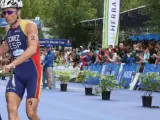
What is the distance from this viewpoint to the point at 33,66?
7.10 m

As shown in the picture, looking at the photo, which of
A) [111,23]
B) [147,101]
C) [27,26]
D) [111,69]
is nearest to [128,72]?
[111,69]

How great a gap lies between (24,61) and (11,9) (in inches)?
27.1

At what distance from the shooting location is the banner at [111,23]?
90.2ft

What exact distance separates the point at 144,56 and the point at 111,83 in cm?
595

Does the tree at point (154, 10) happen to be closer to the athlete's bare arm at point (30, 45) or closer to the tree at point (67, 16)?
the athlete's bare arm at point (30, 45)

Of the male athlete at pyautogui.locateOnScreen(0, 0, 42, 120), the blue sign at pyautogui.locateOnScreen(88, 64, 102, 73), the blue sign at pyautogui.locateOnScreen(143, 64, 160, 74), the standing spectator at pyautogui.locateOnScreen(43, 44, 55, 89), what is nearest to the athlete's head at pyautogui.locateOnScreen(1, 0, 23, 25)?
the male athlete at pyautogui.locateOnScreen(0, 0, 42, 120)

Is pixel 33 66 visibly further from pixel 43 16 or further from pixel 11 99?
pixel 43 16

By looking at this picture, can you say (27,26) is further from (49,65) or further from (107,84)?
(49,65)

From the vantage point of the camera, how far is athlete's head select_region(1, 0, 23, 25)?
6.87 metres

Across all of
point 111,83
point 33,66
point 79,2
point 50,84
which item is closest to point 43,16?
point 79,2

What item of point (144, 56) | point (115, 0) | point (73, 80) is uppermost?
point (115, 0)

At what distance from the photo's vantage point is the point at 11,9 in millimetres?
6879

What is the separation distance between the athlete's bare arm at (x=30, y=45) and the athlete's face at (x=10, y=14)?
8.4 inches

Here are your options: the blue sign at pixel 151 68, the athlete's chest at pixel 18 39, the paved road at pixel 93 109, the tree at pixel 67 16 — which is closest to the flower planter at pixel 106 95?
the paved road at pixel 93 109
